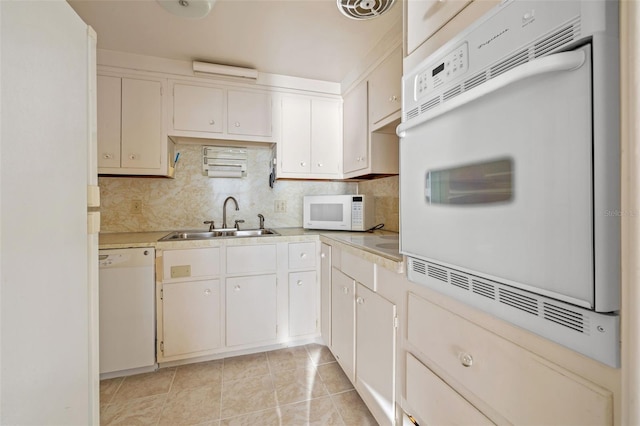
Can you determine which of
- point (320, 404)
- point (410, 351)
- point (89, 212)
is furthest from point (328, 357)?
point (89, 212)

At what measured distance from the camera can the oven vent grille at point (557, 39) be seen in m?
0.49

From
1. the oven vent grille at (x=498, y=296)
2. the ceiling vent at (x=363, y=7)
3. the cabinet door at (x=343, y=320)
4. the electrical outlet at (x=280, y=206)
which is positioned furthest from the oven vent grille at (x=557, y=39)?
the electrical outlet at (x=280, y=206)

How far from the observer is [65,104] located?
0.72 metres

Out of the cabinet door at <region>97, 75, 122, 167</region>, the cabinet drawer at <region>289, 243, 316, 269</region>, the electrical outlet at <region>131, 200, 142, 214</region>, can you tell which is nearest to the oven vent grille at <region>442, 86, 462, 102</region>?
the cabinet drawer at <region>289, 243, 316, 269</region>

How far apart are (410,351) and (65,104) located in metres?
1.36

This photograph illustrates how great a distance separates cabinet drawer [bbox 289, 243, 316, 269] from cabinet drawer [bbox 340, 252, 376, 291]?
1.57 feet

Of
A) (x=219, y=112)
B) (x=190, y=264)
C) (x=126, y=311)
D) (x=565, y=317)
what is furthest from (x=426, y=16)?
(x=126, y=311)

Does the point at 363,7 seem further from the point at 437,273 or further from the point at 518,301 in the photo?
the point at 518,301

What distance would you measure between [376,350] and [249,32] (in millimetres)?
2039

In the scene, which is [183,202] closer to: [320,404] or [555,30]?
[320,404]

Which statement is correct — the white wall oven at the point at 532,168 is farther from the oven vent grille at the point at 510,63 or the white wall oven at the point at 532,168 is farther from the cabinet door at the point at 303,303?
the cabinet door at the point at 303,303

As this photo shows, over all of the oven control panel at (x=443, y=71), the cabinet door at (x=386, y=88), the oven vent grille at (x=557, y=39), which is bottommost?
the oven vent grille at (x=557, y=39)

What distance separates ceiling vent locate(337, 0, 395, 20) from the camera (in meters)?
1.40

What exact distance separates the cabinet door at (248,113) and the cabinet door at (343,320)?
136 centimetres
